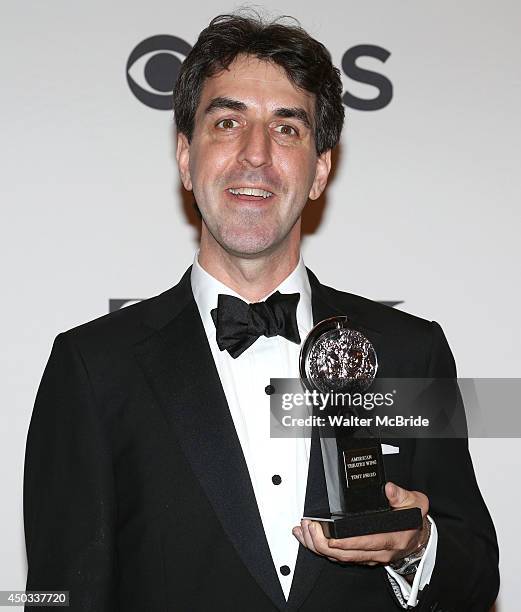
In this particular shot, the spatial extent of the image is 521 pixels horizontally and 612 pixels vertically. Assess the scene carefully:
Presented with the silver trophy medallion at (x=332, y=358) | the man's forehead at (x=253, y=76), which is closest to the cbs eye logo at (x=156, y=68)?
the man's forehead at (x=253, y=76)

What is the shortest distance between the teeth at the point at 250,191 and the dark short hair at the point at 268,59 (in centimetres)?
24

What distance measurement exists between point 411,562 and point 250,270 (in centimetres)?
67

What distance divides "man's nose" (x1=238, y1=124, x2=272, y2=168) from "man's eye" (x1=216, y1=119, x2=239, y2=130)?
5cm

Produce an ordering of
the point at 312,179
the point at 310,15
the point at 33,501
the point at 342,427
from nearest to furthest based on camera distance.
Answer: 1. the point at 342,427
2. the point at 33,501
3. the point at 312,179
4. the point at 310,15

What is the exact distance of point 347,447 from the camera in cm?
161

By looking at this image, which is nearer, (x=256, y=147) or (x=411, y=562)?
(x=411, y=562)

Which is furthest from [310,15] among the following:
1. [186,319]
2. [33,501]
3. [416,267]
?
[33,501]

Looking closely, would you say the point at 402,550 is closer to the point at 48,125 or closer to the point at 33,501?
the point at 33,501

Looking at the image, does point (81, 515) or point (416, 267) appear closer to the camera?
point (81, 515)

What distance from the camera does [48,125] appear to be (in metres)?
2.64

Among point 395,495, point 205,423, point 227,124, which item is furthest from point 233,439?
point 227,124

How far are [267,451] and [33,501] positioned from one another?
46cm

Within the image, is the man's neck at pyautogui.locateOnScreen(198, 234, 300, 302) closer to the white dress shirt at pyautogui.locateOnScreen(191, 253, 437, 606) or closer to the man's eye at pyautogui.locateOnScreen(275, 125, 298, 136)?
the white dress shirt at pyautogui.locateOnScreen(191, 253, 437, 606)

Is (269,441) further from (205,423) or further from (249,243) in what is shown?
(249,243)
